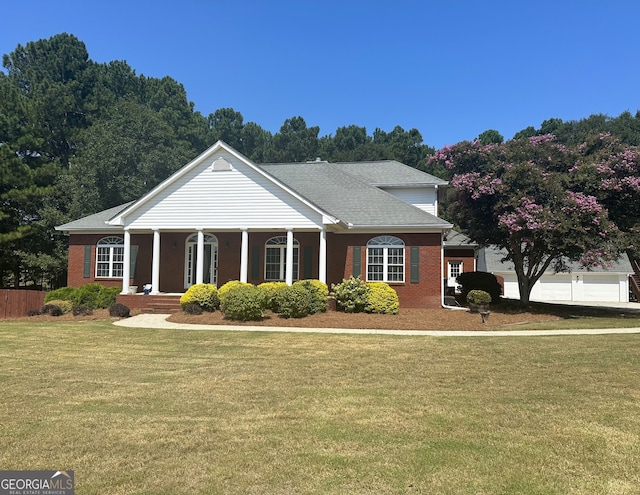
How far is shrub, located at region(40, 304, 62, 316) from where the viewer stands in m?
19.1

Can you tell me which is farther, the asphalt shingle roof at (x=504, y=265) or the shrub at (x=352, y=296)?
the asphalt shingle roof at (x=504, y=265)

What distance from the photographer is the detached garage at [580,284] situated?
1433 inches

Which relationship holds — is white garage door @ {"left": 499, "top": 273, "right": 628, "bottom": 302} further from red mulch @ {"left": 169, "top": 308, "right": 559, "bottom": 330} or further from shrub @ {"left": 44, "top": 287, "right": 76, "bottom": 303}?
shrub @ {"left": 44, "top": 287, "right": 76, "bottom": 303}

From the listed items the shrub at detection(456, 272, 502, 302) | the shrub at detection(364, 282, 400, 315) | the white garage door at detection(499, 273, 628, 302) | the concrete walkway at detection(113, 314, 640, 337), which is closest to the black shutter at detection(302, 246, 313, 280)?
the shrub at detection(364, 282, 400, 315)

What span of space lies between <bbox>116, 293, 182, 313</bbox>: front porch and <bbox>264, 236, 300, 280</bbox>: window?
14.8ft

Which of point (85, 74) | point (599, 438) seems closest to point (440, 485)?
point (599, 438)

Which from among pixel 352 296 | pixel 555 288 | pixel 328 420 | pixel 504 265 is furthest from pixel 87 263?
pixel 555 288

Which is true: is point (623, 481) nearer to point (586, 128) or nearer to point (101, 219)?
point (101, 219)

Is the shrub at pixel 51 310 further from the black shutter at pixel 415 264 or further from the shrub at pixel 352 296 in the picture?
the black shutter at pixel 415 264

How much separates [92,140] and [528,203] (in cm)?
3159

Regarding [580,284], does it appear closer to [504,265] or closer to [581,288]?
[581,288]

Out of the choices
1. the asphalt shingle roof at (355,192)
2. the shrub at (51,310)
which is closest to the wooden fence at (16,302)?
the shrub at (51,310)

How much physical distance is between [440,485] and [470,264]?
32.4 meters

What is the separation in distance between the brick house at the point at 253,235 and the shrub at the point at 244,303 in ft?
9.20
